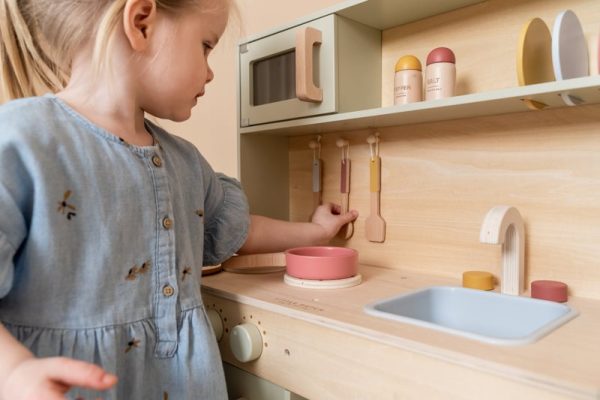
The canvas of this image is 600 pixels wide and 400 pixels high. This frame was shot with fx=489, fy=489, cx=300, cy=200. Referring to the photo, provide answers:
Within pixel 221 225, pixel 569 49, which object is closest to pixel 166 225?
pixel 221 225

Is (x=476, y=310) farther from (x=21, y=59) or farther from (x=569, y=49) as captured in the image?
(x=21, y=59)

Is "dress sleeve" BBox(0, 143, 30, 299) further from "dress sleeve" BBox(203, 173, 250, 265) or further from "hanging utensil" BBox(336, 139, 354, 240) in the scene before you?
"hanging utensil" BBox(336, 139, 354, 240)

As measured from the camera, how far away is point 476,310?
2.75 ft

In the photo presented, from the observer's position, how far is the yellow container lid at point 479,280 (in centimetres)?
85

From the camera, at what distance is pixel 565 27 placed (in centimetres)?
70

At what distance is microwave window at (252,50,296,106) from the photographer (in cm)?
103

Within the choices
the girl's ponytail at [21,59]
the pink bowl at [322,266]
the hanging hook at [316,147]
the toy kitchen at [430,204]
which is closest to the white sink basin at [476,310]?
the toy kitchen at [430,204]

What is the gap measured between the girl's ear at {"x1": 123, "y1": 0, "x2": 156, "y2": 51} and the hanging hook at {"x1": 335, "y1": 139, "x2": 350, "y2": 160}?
539mm

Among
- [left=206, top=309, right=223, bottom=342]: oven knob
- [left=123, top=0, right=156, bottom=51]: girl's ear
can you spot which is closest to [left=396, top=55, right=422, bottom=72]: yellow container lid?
[left=123, top=0, right=156, bottom=51]: girl's ear

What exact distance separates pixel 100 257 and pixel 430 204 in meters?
0.64

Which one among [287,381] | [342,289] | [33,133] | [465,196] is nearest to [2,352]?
[33,133]

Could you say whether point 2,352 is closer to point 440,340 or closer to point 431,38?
point 440,340

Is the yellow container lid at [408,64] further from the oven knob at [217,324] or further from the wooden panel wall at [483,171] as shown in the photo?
the oven knob at [217,324]

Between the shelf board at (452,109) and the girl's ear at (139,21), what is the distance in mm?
398
